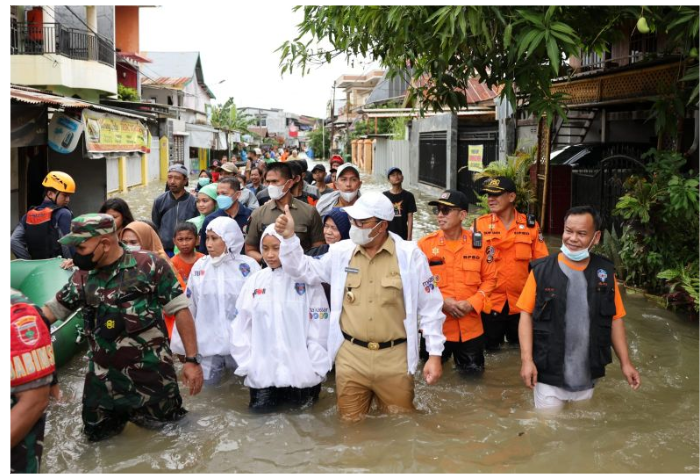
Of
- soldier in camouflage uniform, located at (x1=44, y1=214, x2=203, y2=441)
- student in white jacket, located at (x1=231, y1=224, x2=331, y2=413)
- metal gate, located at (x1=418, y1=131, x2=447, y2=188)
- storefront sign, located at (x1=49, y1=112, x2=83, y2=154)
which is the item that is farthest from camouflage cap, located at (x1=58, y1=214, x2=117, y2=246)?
metal gate, located at (x1=418, y1=131, x2=447, y2=188)

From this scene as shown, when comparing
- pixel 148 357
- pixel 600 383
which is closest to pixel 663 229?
pixel 600 383

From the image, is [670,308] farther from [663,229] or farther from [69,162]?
[69,162]

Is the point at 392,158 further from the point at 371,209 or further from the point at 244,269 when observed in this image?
the point at 371,209

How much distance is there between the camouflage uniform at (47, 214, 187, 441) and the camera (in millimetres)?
4156

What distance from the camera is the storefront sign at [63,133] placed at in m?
11.4

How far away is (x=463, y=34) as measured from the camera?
4645 mm

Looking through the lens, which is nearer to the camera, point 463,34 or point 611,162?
point 463,34

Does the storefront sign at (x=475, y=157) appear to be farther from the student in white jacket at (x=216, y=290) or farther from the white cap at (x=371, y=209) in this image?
the white cap at (x=371, y=209)

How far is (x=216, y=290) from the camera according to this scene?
18.4 ft

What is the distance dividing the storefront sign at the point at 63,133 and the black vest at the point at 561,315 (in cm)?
941

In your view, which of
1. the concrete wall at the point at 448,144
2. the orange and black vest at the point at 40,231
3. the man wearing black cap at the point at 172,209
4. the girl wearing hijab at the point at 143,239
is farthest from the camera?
the concrete wall at the point at 448,144

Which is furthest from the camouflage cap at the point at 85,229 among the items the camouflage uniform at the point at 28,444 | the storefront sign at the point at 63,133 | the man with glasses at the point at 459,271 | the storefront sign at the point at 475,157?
the storefront sign at the point at 475,157

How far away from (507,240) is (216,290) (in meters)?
2.62

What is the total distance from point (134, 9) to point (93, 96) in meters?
8.59
